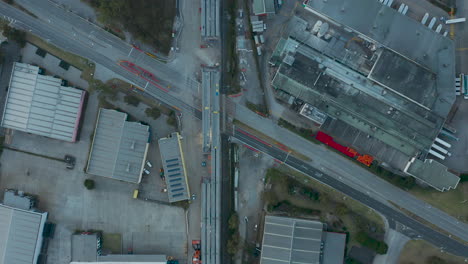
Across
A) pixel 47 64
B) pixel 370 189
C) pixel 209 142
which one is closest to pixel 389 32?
pixel 370 189

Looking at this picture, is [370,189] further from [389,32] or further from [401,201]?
[389,32]

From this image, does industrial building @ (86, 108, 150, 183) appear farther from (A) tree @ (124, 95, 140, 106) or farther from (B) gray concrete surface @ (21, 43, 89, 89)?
(B) gray concrete surface @ (21, 43, 89, 89)

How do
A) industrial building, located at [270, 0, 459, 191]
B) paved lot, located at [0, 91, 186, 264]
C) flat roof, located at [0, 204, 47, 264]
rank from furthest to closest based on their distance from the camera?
paved lot, located at [0, 91, 186, 264], flat roof, located at [0, 204, 47, 264], industrial building, located at [270, 0, 459, 191]

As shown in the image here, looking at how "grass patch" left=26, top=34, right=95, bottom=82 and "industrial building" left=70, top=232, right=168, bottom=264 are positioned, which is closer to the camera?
"industrial building" left=70, top=232, right=168, bottom=264

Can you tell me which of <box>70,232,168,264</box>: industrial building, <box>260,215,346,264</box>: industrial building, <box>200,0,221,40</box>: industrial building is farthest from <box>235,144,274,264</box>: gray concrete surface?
<box>200,0,221,40</box>: industrial building

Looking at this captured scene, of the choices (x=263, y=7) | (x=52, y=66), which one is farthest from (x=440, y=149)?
(x=52, y=66)

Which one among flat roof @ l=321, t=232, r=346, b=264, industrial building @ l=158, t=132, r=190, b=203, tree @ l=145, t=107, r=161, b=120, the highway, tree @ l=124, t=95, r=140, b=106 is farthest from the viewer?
the highway

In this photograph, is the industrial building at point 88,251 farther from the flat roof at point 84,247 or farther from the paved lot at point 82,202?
the paved lot at point 82,202
